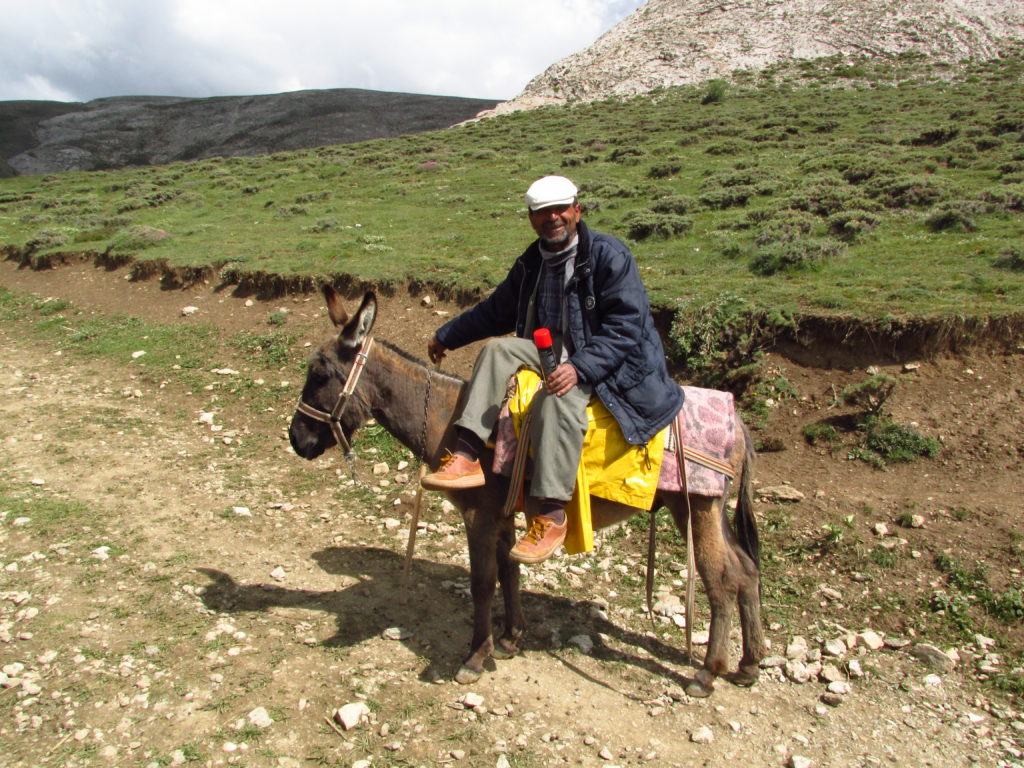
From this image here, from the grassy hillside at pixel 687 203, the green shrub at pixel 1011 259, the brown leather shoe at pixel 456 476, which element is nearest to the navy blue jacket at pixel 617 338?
the brown leather shoe at pixel 456 476

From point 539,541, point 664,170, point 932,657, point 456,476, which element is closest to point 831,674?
point 932,657

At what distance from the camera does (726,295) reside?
9516 mm

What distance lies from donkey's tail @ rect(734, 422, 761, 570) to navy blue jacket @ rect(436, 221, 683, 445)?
811 mm

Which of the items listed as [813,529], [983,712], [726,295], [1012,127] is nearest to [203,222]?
[726,295]

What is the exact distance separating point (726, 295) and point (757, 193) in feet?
34.1

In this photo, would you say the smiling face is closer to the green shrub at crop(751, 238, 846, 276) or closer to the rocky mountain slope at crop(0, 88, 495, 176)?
the green shrub at crop(751, 238, 846, 276)

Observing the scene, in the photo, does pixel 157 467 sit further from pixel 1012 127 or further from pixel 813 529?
pixel 1012 127

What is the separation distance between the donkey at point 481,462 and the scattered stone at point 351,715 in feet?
2.44

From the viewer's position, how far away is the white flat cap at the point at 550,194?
159 inches

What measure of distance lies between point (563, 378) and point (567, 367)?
74mm

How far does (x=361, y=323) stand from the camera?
14.9 ft

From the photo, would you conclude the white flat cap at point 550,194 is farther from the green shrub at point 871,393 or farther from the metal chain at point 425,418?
the green shrub at point 871,393

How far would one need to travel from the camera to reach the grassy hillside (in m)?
10.7

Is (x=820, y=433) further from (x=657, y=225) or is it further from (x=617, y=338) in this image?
(x=657, y=225)
